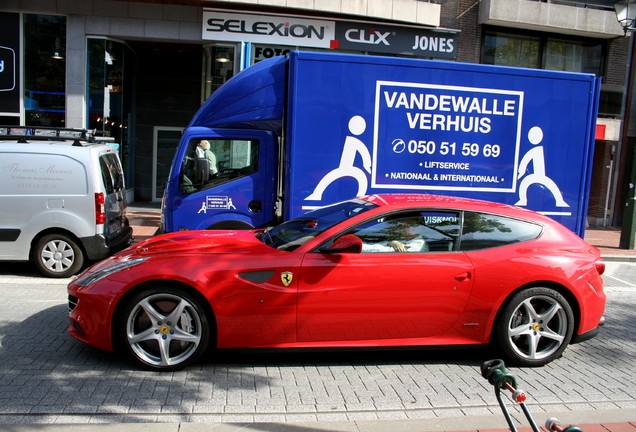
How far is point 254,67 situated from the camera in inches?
305

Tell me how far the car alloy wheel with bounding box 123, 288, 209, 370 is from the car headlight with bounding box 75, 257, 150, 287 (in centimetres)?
29

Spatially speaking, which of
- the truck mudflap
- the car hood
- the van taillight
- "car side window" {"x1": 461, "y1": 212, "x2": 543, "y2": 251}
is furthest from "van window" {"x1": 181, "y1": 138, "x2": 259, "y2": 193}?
"car side window" {"x1": 461, "y1": 212, "x2": 543, "y2": 251}

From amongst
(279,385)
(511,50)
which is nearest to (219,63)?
(511,50)

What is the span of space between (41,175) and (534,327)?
657 cm

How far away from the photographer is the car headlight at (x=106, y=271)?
176 inches

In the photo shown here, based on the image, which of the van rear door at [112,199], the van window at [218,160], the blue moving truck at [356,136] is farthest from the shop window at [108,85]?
the blue moving truck at [356,136]

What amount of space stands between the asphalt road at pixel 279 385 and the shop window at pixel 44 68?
10.2 meters

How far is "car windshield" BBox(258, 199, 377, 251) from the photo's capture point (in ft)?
15.6

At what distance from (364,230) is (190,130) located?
A: 3.92 m

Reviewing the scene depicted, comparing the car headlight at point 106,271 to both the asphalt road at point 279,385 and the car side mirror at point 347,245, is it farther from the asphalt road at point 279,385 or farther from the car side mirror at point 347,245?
the car side mirror at point 347,245

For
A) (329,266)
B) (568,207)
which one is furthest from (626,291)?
(329,266)

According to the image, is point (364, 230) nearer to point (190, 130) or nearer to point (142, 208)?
point (190, 130)

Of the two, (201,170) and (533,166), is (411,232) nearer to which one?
(201,170)

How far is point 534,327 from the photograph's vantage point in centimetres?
483
